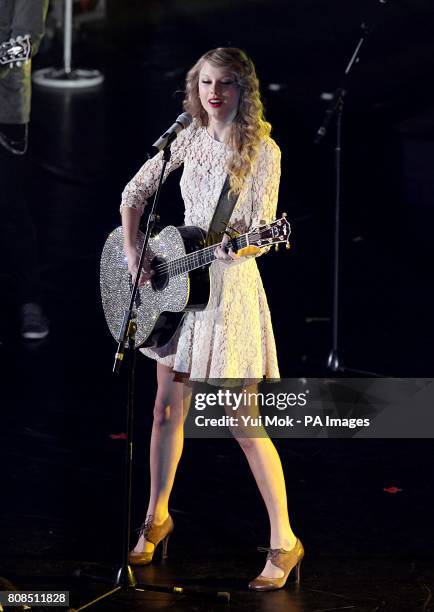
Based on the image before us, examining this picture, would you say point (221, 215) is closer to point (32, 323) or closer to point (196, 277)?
point (196, 277)

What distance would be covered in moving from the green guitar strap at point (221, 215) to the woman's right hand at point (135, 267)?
0.29 m

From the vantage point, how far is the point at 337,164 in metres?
7.02

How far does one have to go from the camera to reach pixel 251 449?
509 cm

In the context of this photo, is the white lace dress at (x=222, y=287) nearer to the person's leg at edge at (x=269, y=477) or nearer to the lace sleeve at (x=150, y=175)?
the lace sleeve at (x=150, y=175)

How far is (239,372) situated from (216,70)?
1097 millimetres

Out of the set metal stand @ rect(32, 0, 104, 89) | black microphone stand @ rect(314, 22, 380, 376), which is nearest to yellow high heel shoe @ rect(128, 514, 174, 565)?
black microphone stand @ rect(314, 22, 380, 376)

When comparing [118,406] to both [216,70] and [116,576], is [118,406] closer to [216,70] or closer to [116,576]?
[116,576]

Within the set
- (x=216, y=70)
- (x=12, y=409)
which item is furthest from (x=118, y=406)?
(x=216, y=70)

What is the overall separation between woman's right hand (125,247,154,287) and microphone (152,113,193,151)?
526mm

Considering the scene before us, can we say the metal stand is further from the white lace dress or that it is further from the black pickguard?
the black pickguard

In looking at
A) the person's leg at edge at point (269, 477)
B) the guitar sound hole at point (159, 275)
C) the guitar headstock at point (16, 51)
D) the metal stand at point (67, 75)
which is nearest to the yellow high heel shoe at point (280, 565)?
the person's leg at edge at point (269, 477)

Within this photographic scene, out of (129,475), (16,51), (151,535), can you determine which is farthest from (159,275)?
(16,51)

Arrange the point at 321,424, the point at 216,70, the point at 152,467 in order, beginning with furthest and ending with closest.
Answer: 1. the point at 321,424
2. the point at 152,467
3. the point at 216,70

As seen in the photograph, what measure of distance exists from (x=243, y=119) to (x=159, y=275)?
67cm
